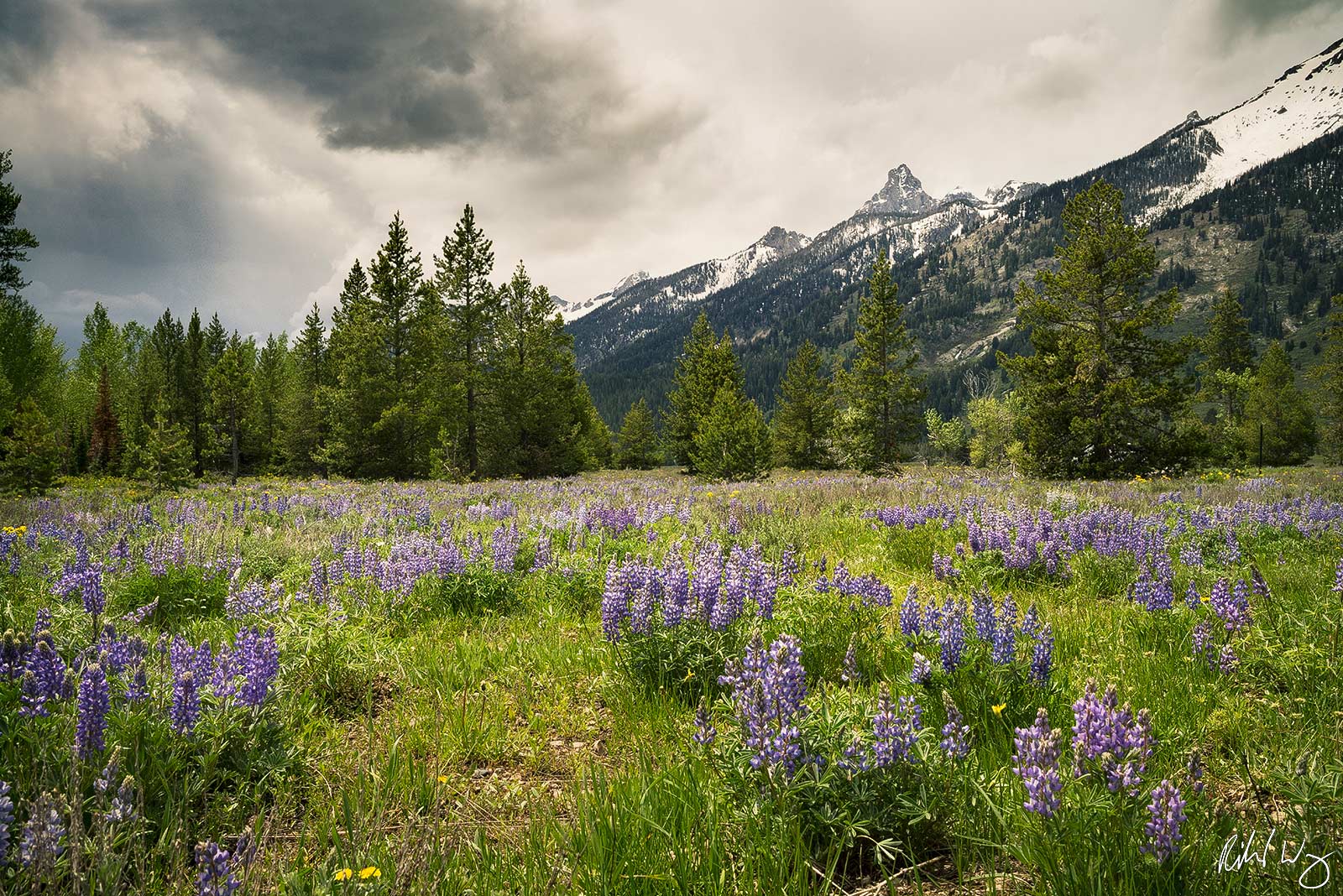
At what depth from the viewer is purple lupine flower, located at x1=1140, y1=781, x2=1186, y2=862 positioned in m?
1.79

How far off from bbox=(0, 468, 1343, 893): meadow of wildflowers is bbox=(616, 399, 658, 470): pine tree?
65269 millimetres

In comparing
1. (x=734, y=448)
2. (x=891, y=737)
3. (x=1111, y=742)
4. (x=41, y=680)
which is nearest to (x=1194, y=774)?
(x=1111, y=742)

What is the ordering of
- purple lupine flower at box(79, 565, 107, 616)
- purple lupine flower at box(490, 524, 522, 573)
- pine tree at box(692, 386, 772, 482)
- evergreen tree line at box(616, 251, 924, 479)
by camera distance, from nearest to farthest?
purple lupine flower at box(79, 565, 107, 616)
purple lupine flower at box(490, 524, 522, 573)
pine tree at box(692, 386, 772, 482)
evergreen tree line at box(616, 251, 924, 479)

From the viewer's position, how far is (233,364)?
3488cm

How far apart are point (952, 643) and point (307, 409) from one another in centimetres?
4871

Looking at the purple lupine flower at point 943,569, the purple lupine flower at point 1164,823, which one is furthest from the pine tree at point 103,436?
the purple lupine flower at point 1164,823

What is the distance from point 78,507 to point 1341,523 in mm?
20772

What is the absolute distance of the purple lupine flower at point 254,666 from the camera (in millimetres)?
2711

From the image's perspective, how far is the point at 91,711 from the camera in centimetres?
222

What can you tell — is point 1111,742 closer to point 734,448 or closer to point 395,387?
point 734,448

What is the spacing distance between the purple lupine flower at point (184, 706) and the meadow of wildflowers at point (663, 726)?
1 centimetres

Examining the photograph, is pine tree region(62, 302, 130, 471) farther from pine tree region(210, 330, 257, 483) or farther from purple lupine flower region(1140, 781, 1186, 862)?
purple lupine flower region(1140, 781, 1186, 862)
